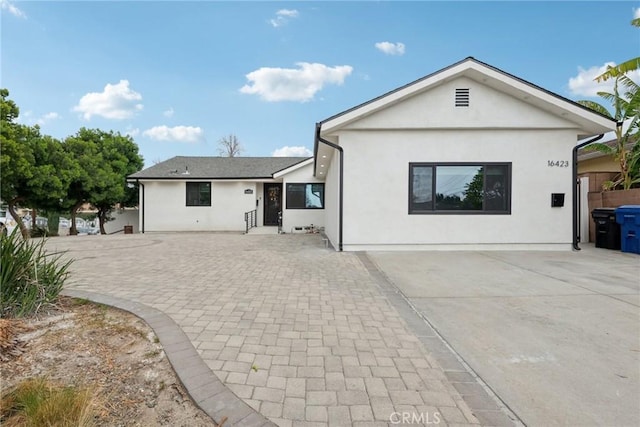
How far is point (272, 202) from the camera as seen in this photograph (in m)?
17.0

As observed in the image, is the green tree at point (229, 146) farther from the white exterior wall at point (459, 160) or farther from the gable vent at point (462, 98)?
the gable vent at point (462, 98)

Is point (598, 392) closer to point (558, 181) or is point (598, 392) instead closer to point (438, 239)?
point (438, 239)

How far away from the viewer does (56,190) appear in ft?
45.4

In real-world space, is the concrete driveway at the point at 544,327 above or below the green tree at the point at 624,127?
below

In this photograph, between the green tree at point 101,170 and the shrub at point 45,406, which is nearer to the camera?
the shrub at point 45,406

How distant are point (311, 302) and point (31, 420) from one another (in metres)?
2.81

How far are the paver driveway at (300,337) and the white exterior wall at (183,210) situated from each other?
954cm

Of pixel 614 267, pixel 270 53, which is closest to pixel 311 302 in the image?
pixel 614 267

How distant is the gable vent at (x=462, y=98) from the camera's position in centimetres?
798

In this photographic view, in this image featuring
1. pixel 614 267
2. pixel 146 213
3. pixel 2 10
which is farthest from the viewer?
pixel 146 213

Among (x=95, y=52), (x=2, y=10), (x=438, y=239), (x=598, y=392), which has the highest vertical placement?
(x=95, y=52)

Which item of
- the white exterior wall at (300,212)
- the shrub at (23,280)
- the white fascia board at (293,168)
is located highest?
the white fascia board at (293,168)

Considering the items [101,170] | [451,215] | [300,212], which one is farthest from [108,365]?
[101,170]

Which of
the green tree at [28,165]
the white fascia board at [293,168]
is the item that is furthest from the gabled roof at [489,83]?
the green tree at [28,165]
